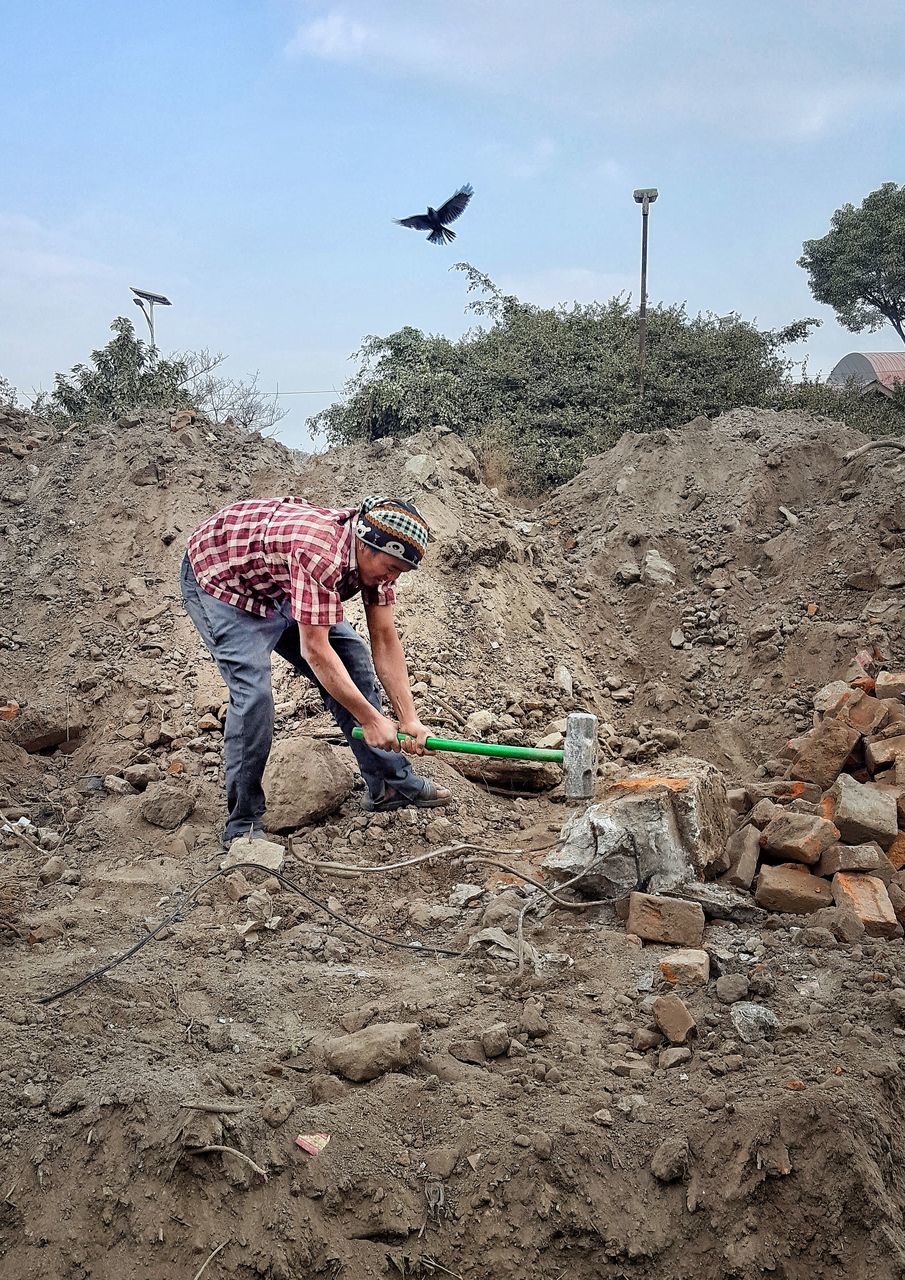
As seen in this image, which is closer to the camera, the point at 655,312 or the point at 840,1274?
the point at 840,1274

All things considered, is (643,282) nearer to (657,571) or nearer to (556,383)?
(556,383)

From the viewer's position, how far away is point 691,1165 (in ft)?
7.54

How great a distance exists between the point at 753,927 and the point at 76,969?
2.27 m

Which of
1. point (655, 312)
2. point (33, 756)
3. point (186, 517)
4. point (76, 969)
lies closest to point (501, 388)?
point (655, 312)

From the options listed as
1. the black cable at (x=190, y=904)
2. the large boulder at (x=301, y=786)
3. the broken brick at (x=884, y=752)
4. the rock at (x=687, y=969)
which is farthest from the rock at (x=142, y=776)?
the broken brick at (x=884, y=752)

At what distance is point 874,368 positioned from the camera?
1977cm

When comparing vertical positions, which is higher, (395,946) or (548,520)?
(548,520)

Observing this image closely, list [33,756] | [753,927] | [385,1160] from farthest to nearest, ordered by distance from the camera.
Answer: [33,756], [753,927], [385,1160]

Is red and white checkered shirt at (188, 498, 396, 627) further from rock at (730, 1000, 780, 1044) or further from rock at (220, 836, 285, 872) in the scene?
rock at (730, 1000, 780, 1044)

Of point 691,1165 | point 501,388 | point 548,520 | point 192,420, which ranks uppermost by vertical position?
point 501,388

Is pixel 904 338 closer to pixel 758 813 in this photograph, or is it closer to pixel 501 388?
pixel 501 388

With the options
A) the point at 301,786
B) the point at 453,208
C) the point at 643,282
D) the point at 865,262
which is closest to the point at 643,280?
the point at 643,282

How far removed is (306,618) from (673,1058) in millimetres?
1948

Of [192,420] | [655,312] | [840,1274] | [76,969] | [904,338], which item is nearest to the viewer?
[840,1274]
